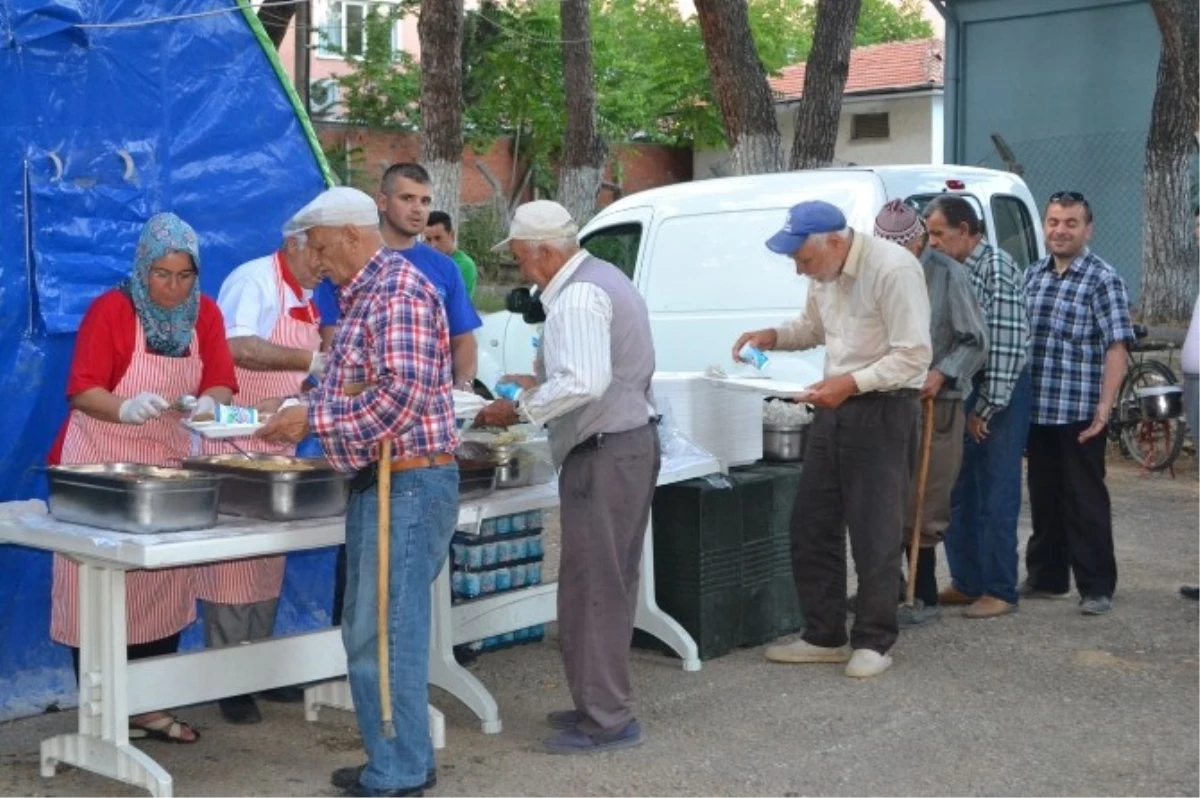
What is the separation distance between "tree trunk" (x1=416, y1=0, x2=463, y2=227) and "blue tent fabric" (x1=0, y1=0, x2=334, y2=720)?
302 inches

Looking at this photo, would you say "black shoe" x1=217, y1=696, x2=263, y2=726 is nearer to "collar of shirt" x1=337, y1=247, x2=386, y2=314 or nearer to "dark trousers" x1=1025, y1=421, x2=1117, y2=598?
"collar of shirt" x1=337, y1=247, x2=386, y2=314

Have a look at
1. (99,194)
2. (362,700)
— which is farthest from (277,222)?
(362,700)

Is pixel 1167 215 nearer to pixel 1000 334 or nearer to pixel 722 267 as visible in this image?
pixel 722 267

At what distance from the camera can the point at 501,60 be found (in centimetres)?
2355

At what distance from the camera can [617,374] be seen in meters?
5.61

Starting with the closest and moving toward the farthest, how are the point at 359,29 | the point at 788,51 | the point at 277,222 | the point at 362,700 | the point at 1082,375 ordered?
1. the point at 362,700
2. the point at 277,222
3. the point at 1082,375
4. the point at 359,29
5. the point at 788,51

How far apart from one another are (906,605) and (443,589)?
8.47 ft

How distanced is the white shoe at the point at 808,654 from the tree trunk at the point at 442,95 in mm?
8286

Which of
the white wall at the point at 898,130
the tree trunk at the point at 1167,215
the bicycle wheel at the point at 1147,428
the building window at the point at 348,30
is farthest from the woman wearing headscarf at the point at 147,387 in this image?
the white wall at the point at 898,130

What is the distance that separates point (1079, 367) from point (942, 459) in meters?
0.85

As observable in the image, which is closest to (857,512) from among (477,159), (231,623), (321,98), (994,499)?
(994,499)

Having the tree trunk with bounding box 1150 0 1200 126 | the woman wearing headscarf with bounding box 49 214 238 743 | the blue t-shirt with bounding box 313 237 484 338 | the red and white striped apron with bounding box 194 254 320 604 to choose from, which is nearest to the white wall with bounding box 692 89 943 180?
the tree trunk with bounding box 1150 0 1200 126

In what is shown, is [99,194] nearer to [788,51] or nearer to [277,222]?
[277,222]

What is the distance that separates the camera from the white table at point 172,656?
5004 mm
